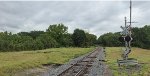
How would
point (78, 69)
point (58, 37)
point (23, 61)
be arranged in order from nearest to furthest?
point (78, 69) < point (23, 61) < point (58, 37)

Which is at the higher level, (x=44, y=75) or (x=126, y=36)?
(x=126, y=36)

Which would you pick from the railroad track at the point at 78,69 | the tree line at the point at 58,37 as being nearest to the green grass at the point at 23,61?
the railroad track at the point at 78,69

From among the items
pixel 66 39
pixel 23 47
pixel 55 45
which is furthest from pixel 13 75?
pixel 66 39

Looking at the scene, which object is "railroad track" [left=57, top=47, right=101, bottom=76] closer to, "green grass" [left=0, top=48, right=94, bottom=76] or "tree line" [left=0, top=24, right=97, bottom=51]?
"green grass" [left=0, top=48, right=94, bottom=76]

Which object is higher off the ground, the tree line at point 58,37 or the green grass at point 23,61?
the tree line at point 58,37

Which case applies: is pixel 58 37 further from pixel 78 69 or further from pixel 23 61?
pixel 78 69

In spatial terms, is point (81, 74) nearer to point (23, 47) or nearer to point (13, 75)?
point (13, 75)

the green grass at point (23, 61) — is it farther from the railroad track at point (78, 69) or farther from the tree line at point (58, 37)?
the tree line at point (58, 37)

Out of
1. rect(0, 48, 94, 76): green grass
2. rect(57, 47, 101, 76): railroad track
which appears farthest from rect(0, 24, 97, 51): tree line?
rect(57, 47, 101, 76): railroad track

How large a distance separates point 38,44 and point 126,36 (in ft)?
282

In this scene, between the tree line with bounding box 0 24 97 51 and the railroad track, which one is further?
A: the tree line with bounding box 0 24 97 51

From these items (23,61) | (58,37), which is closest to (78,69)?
(23,61)

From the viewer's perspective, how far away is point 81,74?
26.0 meters

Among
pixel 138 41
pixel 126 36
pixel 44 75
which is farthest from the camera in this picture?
pixel 138 41
